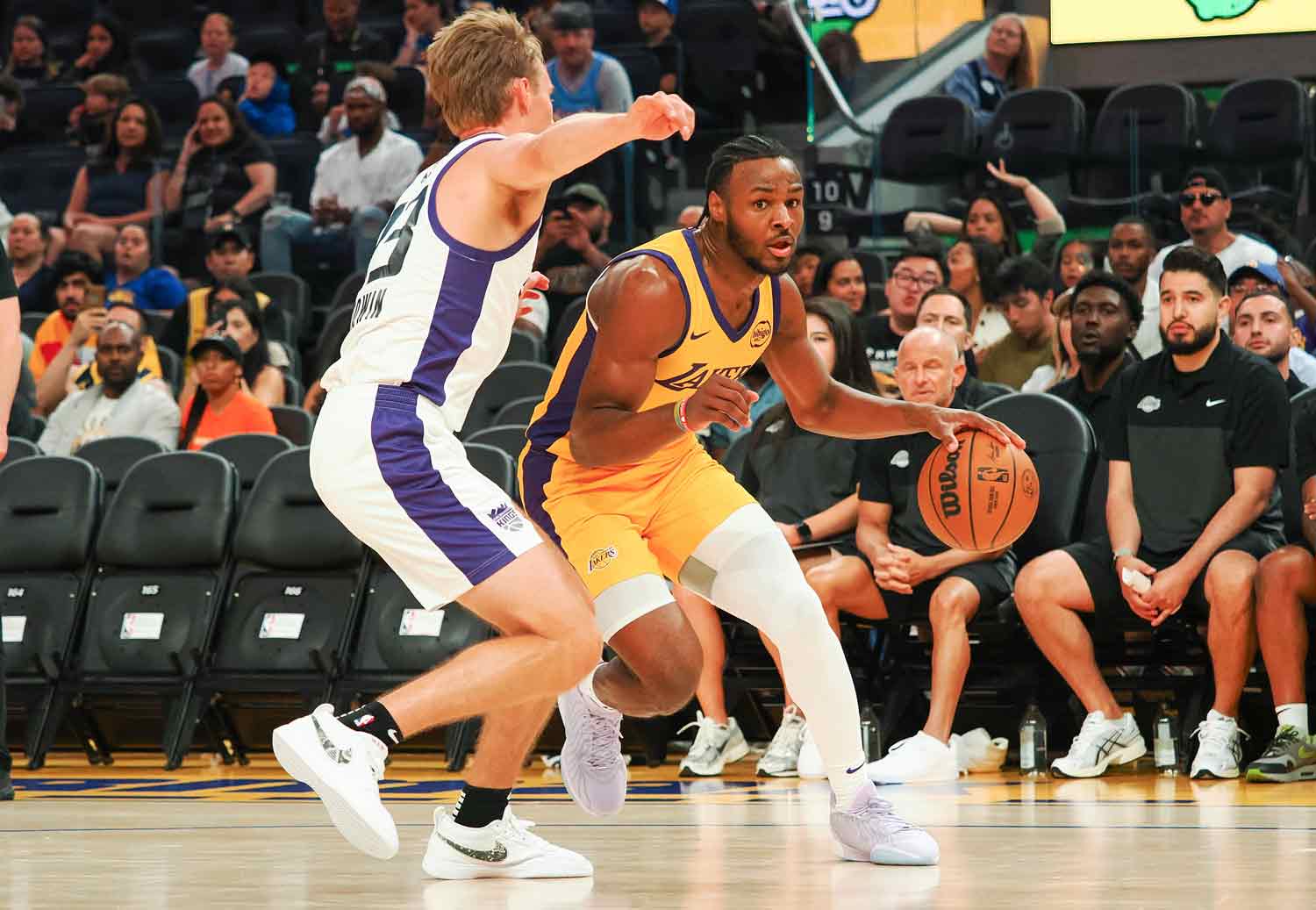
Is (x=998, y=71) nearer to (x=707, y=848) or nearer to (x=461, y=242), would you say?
(x=707, y=848)

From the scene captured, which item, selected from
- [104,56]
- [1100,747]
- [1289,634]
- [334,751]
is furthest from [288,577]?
[104,56]

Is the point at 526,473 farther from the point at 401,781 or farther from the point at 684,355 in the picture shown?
the point at 401,781

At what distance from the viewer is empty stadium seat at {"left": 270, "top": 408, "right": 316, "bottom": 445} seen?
29.5 ft

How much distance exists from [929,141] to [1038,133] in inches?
24.9

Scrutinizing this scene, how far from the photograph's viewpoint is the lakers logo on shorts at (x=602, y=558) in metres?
4.49

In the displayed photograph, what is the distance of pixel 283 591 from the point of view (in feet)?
26.0

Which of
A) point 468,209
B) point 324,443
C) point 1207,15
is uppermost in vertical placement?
point 1207,15

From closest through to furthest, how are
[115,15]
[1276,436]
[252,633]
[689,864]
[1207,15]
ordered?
[689,864]
[1276,436]
[252,633]
[1207,15]
[115,15]

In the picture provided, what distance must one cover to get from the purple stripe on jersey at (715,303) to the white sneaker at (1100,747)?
278cm

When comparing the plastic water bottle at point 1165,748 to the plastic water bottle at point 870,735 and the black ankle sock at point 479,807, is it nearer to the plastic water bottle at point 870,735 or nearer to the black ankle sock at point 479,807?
the plastic water bottle at point 870,735

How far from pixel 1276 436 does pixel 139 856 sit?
417 cm

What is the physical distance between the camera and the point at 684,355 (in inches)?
177

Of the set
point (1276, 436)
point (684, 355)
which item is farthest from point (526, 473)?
point (1276, 436)

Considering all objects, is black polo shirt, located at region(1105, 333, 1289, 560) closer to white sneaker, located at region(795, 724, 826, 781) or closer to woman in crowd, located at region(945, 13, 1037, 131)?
white sneaker, located at region(795, 724, 826, 781)
